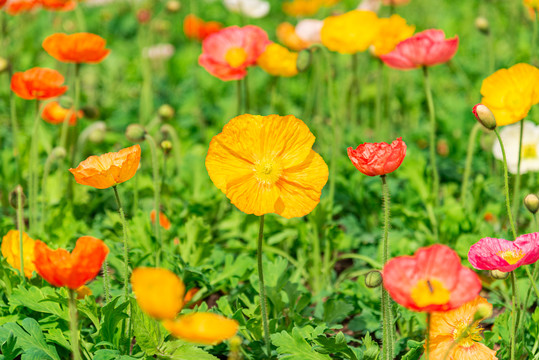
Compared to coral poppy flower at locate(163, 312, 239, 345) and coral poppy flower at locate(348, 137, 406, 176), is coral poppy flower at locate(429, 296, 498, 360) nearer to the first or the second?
coral poppy flower at locate(348, 137, 406, 176)

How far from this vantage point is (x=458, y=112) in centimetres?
302

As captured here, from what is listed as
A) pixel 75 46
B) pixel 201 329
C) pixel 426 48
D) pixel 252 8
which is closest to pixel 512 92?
pixel 426 48

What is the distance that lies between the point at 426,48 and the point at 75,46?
1.10 meters

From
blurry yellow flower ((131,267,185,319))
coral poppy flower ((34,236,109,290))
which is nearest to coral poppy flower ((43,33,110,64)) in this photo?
coral poppy flower ((34,236,109,290))

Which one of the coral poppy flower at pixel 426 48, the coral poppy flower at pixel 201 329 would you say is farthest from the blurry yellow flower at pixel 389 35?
the coral poppy flower at pixel 201 329

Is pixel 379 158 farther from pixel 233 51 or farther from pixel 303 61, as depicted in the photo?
pixel 233 51

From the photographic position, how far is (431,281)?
3.67 feet

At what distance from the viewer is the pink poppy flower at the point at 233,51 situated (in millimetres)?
2176

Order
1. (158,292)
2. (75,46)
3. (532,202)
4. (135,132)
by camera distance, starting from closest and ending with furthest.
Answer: (158,292) → (532,202) → (135,132) → (75,46)

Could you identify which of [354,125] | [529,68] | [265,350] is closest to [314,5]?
[354,125]

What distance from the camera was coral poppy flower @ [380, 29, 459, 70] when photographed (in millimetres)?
1978

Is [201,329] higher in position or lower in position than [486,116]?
lower

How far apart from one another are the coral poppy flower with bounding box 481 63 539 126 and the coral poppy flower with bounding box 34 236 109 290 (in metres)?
1.03

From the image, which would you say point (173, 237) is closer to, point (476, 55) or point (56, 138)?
point (56, 138)
